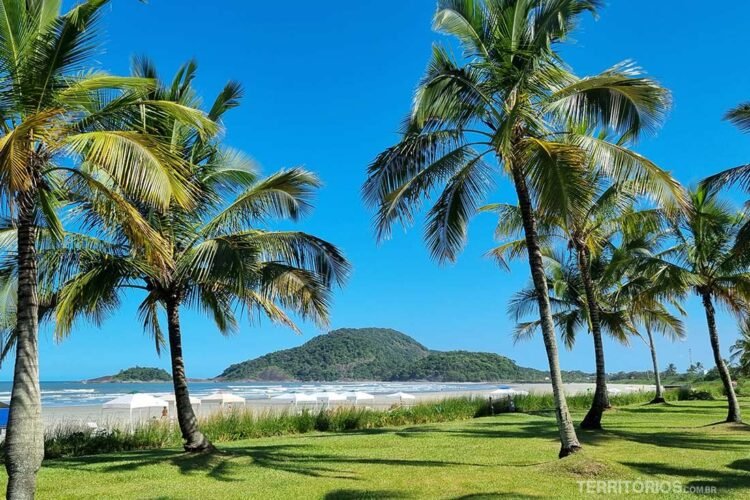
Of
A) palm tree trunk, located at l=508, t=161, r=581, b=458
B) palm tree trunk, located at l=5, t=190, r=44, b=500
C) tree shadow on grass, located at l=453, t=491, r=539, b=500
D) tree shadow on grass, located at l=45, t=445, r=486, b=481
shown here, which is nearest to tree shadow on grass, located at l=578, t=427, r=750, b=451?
palm tree trunk, located at l=508, t=161, r=581, b=458

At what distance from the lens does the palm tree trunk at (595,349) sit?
560 inches

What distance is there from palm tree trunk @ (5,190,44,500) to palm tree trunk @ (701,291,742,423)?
15.3 meters

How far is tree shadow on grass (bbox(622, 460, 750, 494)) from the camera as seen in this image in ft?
24.0

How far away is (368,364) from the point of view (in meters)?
128

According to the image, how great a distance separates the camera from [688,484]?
7434 mm

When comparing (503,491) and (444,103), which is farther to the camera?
(444,103)

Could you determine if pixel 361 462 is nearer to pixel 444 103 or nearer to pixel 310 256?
pixel 310 256

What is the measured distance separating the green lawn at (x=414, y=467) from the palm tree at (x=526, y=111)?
1224 millimetres

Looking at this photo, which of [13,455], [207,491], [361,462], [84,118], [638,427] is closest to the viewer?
[13,455]

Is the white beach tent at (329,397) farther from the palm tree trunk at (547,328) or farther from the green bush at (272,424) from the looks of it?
the palm tree trunk at (547,328)

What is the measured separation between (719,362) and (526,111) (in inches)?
404

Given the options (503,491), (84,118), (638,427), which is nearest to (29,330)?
(84,118)

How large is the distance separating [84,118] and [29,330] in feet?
8.92

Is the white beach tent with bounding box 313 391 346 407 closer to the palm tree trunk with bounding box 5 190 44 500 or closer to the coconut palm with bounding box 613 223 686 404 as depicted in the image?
the coconut palm with bounding box 613 223 686 404
